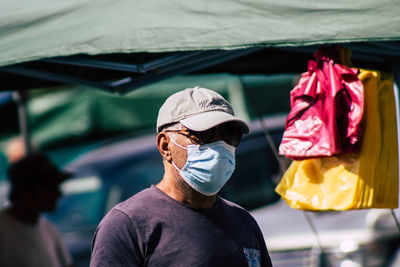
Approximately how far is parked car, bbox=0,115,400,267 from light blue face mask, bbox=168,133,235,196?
9.00 ft

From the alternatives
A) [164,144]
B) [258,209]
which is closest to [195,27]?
[164,144]

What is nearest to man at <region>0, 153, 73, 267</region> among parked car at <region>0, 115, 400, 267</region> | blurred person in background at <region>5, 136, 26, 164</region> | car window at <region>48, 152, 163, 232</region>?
parked car at <region>0, 115, 400, 267</region>

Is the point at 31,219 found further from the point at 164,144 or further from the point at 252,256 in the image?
the point at 252,256

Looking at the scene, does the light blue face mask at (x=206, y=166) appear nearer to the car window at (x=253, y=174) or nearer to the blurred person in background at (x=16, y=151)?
the car window at (x=253, y=174)

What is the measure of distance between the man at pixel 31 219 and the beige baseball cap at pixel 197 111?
1.87 meters

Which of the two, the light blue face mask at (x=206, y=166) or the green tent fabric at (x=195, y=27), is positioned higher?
the green tent fabric at (x=195, y=27)

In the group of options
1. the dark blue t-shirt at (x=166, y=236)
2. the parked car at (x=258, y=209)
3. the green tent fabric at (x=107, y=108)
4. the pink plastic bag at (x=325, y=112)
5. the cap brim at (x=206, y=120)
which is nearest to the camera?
the dark blue t-shirt at (x=166, y=236)

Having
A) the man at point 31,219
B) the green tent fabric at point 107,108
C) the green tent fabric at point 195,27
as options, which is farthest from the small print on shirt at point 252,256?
the green tent fabric at point 107,108

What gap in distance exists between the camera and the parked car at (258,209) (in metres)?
5.16

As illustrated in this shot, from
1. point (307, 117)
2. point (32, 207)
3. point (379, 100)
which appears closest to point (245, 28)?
point (307, 117)

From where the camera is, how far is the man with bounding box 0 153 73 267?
158 inches

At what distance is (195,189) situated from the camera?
2.50 m

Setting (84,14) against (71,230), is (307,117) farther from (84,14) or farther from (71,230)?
(71,230)

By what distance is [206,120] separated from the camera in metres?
2.46
